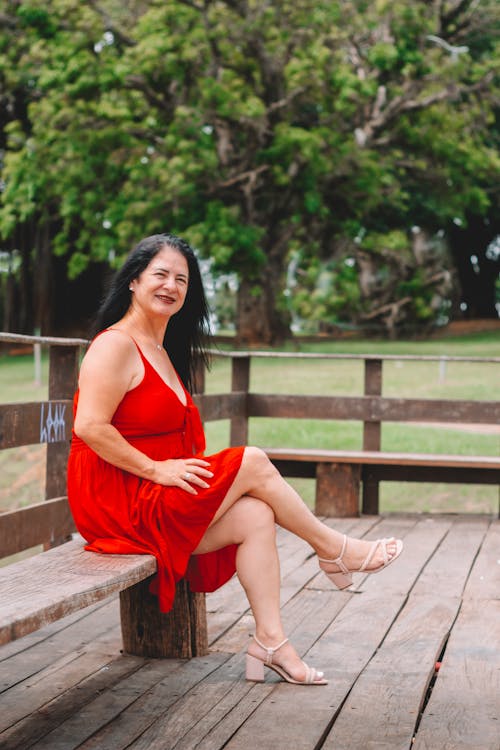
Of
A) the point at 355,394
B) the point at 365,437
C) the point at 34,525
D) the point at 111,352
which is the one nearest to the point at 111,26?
the point at 355,394

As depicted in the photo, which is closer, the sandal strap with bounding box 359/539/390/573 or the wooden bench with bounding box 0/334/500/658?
the wooden bench with bounding box 0/334/500/658

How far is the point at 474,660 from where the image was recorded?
3.76m

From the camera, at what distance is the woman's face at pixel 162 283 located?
141 inches

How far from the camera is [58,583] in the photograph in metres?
2.89

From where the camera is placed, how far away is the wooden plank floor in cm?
297

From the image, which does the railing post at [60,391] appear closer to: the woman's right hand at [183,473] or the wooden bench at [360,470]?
the woman's right hand at [183,473]

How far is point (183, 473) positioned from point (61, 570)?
19.1 inches

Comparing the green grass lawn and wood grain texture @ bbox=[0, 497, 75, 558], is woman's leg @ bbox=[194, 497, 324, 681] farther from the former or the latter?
the green grass lawn

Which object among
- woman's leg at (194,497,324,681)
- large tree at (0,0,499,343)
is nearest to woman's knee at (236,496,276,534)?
woman's leg at (194,497,324,681)

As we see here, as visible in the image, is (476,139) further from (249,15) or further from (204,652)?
(204,652)

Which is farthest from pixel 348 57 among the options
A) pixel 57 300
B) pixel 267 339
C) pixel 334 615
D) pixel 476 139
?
pixel 334 615

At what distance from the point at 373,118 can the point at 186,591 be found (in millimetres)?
18692

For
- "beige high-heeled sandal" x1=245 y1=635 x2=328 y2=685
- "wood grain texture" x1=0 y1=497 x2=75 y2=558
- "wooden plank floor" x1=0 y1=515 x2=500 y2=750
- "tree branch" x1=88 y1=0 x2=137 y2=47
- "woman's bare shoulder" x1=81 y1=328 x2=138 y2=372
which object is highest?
"tree branch" x1=88 y1=0 x2=137 y2=47

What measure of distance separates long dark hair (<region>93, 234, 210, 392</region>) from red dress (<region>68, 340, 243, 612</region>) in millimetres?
283
